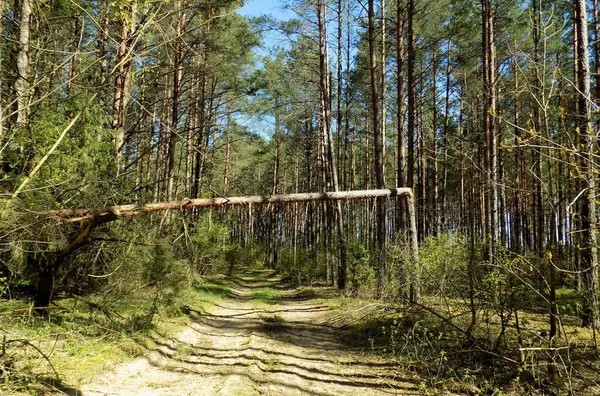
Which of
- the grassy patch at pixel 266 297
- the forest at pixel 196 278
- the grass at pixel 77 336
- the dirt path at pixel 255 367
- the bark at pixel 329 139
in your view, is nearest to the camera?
the grass at pixel 77 336

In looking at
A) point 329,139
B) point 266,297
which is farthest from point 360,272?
point 329,139

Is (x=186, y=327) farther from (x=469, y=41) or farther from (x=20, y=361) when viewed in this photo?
(x=469, y=41)

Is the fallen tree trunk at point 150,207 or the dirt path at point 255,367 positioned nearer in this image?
the fallen tree trunk at point 150,207

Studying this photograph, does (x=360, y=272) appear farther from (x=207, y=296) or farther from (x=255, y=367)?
(x=255, y=367)

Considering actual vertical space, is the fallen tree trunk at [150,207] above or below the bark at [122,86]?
below

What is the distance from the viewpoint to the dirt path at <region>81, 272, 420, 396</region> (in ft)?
15.6

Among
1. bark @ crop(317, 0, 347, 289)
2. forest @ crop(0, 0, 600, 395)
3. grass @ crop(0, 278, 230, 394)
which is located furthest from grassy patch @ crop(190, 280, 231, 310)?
bark @ crop(317, 0, 347, 289)

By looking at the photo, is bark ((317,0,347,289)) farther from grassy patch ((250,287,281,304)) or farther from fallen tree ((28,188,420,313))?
fallen tree ((28,188,420,313))

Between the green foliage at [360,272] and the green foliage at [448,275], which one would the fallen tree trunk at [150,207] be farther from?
the green foliage at [360,272]

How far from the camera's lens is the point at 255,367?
554 centimetres

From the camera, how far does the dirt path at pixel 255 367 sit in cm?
475

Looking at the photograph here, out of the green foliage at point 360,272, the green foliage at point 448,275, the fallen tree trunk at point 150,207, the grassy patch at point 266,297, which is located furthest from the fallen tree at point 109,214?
the grassy patch at point 266,297

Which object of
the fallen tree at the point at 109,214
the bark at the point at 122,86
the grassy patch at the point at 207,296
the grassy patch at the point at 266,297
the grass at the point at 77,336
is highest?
the bark at the point at 122,86

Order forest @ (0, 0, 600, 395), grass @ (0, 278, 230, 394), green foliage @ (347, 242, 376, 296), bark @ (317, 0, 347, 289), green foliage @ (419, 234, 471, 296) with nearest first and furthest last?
grass @ (0, 278, 230, 394) → forest @ (0, 0, 600, 395) → green foliage @ (419, 234, 471, 296) → green foliage @ (347, 242, 376, 296) → bark @ (317, 0, 347, 289)
